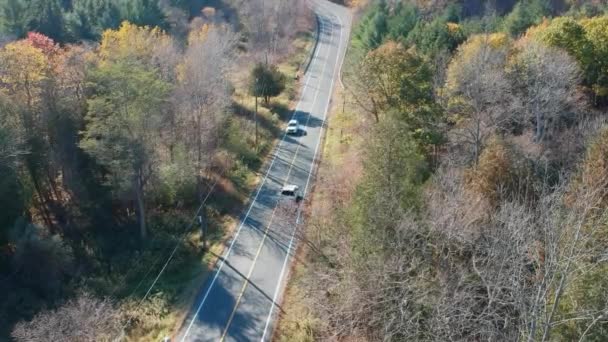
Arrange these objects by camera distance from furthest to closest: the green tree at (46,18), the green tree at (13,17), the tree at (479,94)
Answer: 1. the green tree at (46,18)
2. the green tree at (13,17)
3. the tree at (479,94)

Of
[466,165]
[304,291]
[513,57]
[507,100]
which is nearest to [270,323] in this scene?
[304,291]

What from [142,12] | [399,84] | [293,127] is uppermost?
[399,84]

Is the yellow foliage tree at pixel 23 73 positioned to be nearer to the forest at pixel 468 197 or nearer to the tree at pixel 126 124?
the tree at pixel 126 124

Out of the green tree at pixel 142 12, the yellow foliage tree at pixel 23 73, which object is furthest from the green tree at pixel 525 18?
the green tree at pixel 142 12

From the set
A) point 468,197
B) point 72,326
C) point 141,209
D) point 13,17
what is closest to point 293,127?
point 141,209

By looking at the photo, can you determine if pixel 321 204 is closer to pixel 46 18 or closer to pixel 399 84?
pixel 399 84
